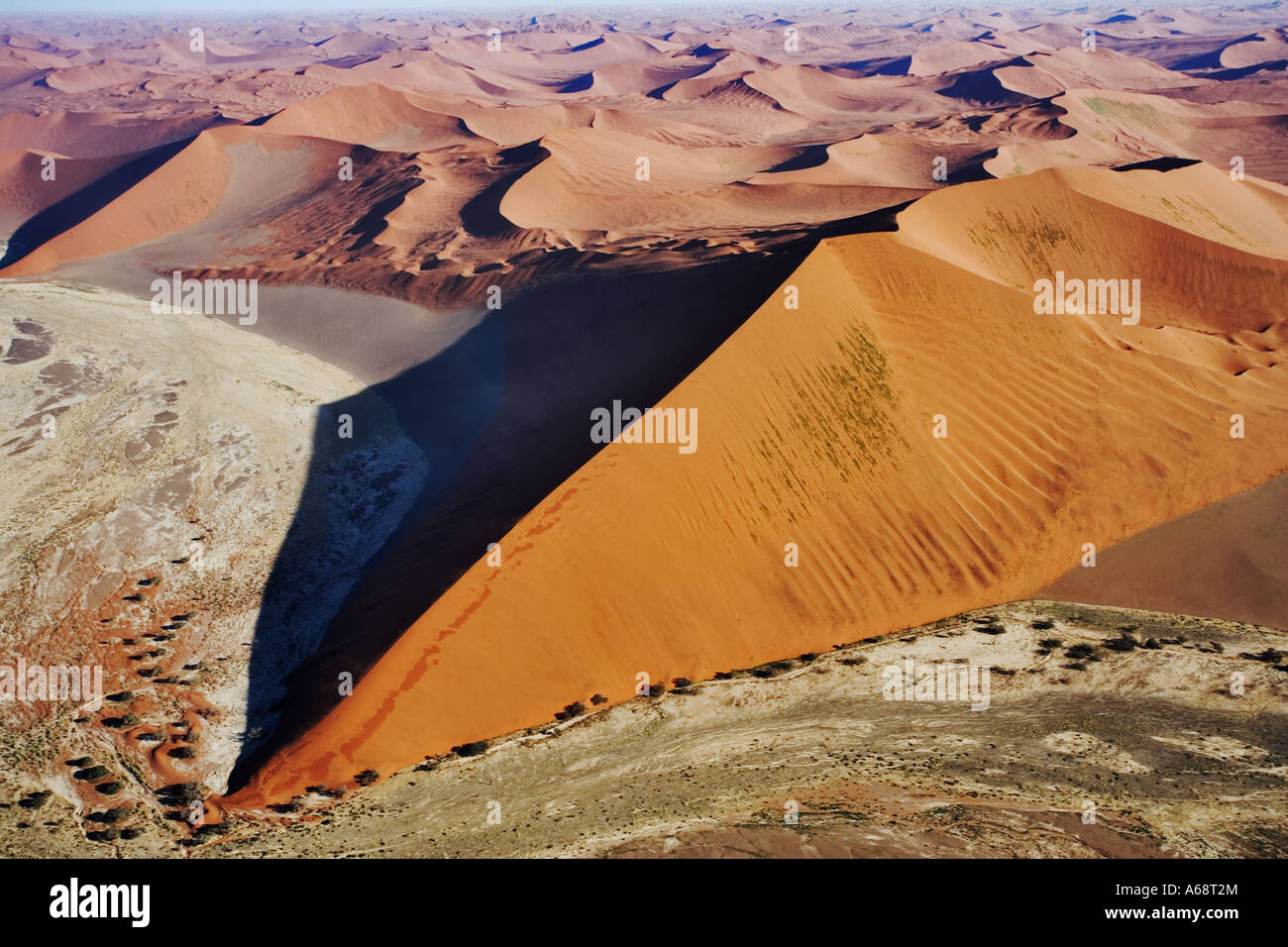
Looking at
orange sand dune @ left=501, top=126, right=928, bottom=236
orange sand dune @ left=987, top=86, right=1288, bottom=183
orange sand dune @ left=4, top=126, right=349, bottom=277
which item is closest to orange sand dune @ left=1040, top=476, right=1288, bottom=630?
orange sand dune @ left=501, top=126, right=928, bottom=236

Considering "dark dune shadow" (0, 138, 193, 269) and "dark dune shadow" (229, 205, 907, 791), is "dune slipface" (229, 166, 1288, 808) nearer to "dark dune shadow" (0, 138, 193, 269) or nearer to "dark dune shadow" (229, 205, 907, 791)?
"dark dune shadow" (229, 205, 907, 791)

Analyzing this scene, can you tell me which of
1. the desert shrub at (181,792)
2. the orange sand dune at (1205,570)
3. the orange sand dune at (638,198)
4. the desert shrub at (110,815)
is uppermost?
the orange sand dune at (638,198)

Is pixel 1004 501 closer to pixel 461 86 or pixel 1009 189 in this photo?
pixel 1009 189

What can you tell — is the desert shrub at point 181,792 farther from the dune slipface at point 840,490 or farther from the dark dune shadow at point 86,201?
the dark dune shadow at point 86,201

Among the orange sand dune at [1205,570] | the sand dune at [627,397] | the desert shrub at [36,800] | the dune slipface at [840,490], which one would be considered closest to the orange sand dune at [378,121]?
the sand dune at [627,397]

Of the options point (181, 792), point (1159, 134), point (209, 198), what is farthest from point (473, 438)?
point (1159, 134)
